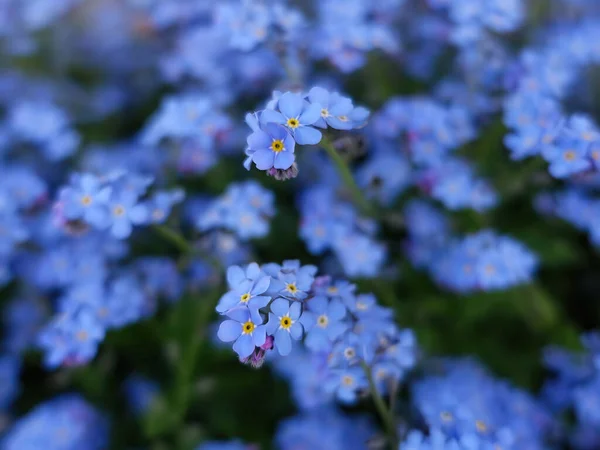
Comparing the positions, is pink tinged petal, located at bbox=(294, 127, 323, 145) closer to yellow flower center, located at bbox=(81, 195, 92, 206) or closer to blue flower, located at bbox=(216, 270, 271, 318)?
blue flower, located at bbox=(216, 270, 271, 318)

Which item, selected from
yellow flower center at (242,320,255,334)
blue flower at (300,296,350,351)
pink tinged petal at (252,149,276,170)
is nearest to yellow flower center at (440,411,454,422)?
blue flower at (300,296,350,351)

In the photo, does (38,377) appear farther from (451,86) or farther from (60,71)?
(451,86)

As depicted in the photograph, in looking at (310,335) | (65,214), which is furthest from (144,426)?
(310,335)

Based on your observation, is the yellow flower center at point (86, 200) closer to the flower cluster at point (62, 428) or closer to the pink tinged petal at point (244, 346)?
the pink tinged petal at point (244, 346)

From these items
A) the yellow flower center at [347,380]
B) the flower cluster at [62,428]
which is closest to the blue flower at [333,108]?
the yellow flower center at [347,380]

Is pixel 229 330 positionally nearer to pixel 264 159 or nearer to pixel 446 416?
pixel 264 159

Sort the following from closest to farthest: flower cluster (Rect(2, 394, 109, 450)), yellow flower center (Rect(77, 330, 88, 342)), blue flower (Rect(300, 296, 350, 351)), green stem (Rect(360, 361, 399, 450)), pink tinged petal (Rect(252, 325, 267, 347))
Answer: pink tinged petal (Rect(252, 325, 267, 347)) < blue flower (Rect(300, 296, 350, 351)) < green stem (Rect(360, 361, 399, 450)) < yellow flower center (Rect(77, 330, 88, 342)) < flower cluster (Rect(2, 394, 109, 450))

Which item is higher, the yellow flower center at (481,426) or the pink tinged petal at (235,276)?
the pink tinged petal at (235,276)
